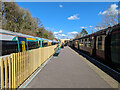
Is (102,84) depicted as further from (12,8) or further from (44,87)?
(12,8)

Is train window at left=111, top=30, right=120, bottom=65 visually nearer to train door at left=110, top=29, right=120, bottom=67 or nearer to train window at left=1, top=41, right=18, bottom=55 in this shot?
train door at left=110, top=29, right=120, bottom=67

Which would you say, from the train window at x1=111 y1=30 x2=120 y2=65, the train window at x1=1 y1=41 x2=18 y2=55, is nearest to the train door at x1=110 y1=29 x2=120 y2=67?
the train window at x1=111 y1=30 x2=120 y2=65

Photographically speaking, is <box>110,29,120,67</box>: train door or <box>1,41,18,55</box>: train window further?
<box>1,41,18,55</box>: train window

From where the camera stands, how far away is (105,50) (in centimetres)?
729

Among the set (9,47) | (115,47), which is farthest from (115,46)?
(9,47)

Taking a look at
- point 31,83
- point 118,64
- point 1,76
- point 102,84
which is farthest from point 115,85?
point 1,76

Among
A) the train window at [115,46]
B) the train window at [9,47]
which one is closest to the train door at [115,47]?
the train window at [115,46]

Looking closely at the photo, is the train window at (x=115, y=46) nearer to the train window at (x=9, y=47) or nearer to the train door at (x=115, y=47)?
the train door at (x=115, y=47)

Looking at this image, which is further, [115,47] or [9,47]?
[9,47]

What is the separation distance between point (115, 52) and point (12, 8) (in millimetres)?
27948

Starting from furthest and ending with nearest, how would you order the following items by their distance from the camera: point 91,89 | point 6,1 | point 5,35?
point 6,1 < point 5,35 < point 91,89

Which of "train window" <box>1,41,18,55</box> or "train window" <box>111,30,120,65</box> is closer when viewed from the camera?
"train window" <box>111,30,120,65</box>

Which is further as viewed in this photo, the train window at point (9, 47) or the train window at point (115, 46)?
the train window at point (9, 47)

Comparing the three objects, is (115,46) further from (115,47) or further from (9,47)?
(9,47)
